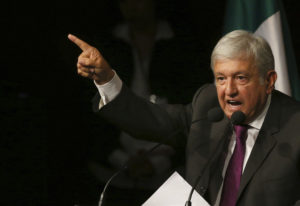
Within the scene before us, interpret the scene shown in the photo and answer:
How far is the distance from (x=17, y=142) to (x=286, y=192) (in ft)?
4.58

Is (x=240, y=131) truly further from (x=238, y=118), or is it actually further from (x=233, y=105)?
(x=238, y=118)

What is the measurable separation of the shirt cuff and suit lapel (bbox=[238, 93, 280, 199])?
0.53 meters

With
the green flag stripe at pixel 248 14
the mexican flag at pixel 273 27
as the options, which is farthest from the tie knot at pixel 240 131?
the green flag stripe at pixel 248 14

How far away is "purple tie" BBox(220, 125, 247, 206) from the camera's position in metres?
1.67

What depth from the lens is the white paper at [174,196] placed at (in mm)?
1419

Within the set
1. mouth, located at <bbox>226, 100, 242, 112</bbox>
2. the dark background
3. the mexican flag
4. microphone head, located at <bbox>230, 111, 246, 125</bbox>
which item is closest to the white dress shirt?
mouth, located at <bbox>226, 100, 242, 112</bbox>

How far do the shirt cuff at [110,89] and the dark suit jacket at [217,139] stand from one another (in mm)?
23

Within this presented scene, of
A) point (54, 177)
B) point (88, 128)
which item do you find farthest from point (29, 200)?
point (88, 128)

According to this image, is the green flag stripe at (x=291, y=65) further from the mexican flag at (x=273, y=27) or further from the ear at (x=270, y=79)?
Answer: the ear at (x=270, y=79)

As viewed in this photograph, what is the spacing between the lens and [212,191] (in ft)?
5.72

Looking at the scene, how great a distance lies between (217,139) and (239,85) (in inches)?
10.7

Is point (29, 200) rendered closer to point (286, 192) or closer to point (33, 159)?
point (33, 159)

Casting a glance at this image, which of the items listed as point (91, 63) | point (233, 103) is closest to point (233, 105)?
point (233, 103)

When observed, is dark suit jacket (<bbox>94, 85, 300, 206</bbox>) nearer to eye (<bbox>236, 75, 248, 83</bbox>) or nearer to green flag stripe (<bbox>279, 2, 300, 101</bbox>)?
eye (<bbox>236, 75, 248, 83</bbox>)
